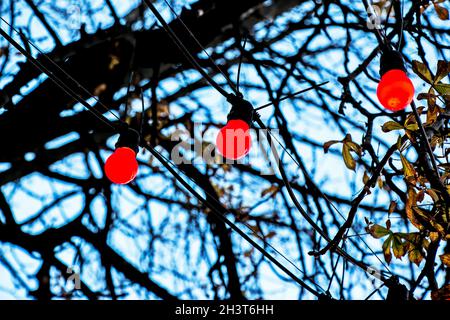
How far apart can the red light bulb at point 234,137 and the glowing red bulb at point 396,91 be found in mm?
398

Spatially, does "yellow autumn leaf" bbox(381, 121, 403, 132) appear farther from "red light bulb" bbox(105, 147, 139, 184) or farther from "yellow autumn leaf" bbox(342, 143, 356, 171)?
"red light bulb" bbox(105, 147, 139, 184)

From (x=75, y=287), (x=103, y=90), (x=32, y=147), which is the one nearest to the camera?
(x=32, y=147)

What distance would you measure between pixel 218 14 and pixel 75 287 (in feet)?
7.23

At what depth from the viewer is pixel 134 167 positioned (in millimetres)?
1663

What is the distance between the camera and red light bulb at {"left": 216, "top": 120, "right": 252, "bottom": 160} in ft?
5.06

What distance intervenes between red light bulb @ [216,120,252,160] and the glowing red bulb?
0.40 meters

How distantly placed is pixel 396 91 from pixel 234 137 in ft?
1.55

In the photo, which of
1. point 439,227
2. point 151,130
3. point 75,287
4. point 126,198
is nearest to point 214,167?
point 151,130

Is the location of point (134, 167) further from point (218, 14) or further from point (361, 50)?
point (361, 50)

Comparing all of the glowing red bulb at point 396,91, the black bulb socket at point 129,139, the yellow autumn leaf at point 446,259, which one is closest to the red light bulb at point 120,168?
the black bulb socket at point 129,139

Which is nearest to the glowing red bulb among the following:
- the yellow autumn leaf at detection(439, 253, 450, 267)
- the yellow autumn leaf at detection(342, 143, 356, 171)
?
the yellow autumn leaf at detection(342, 143, 356, 171)

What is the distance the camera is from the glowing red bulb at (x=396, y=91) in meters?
1.42

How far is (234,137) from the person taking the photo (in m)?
1.55

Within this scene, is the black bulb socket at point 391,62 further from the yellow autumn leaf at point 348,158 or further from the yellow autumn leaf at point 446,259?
the yellow autumn leaf at point 446,259
